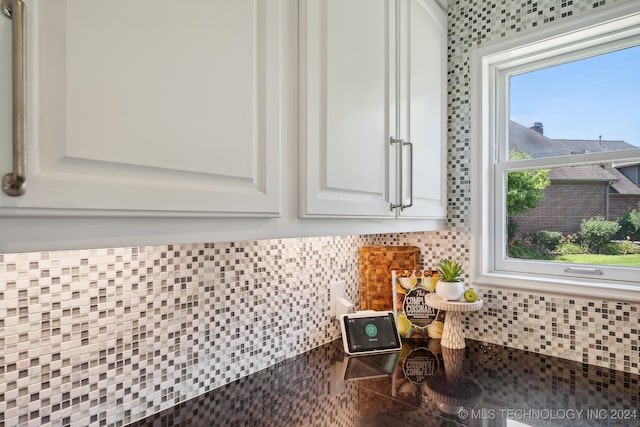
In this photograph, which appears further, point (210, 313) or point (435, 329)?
point (435, 329)

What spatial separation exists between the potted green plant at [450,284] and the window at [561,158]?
0.44 feet

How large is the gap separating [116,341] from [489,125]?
5.32ft

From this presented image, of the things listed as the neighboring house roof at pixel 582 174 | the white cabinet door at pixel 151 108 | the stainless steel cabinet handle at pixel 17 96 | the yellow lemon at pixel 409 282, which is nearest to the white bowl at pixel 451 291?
the yellow lemon at pixel 409 282

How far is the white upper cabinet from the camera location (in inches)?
38.0

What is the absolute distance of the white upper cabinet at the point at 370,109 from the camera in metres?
0.97

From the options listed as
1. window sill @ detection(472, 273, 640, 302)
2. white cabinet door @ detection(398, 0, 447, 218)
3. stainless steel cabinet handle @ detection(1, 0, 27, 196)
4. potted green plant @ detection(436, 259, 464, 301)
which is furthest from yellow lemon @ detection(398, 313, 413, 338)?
stainless steel cabinet handle @ detection(1, 0, 27, 196)

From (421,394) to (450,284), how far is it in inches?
20.2

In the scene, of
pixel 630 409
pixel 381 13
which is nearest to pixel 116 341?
pixel 381 13

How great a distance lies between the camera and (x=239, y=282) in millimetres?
1241

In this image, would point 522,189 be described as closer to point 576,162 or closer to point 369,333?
point 576,162

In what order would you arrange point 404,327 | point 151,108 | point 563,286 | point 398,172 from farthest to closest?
point 404,327 < point 563,286 < point 398,172 < point 151,108

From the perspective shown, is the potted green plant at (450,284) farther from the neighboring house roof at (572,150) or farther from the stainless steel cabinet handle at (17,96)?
the stainless steel cabinet handle at (17,96)

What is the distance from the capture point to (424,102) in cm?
147

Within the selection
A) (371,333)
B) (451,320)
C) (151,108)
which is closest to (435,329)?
(451,320)
